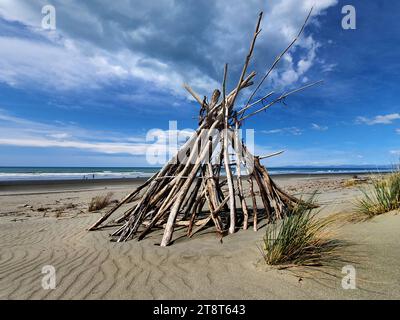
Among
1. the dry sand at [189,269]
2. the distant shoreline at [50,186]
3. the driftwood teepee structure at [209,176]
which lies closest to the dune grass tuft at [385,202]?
the dry sand at [189,269]

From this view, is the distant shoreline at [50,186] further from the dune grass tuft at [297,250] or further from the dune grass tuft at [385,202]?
the dune grass tuft at [297,250]

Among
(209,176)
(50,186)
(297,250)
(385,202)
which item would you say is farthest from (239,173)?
(50,186)

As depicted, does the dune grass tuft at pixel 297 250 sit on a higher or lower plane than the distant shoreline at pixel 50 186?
higher

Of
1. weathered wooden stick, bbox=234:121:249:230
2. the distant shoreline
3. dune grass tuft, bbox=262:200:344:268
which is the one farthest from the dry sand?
the distant shoreline

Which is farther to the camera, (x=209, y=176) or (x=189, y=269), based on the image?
(x=209, y=176)

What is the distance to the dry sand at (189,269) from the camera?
9.57 ft

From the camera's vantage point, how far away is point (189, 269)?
11.9 ft

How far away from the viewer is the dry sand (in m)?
2.92

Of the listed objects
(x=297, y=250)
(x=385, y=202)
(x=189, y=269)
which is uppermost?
(x=385, y=202)

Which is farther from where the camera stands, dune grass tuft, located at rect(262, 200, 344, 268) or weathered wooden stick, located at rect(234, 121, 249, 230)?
weathered wooden stick, located at rect(234, 121, 249, 230)

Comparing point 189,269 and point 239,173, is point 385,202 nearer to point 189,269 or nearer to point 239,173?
point 239,173

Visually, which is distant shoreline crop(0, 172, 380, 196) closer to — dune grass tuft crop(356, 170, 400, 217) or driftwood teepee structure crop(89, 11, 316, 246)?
dune grass tuft crop(356, 170, 400, 217)

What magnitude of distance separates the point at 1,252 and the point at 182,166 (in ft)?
11.5
